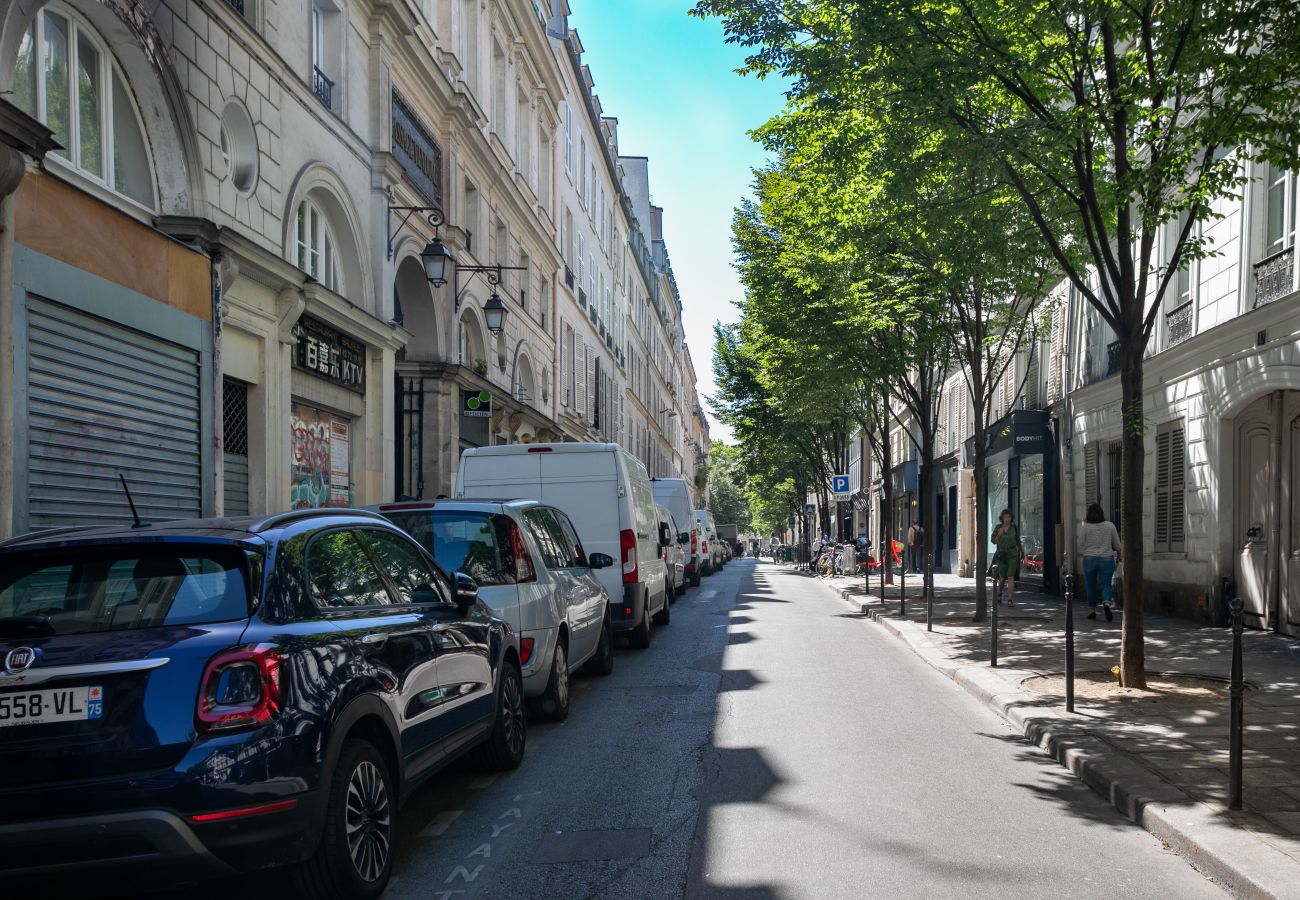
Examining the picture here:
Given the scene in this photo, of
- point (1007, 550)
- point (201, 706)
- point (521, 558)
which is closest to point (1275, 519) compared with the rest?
point (1007, 550)

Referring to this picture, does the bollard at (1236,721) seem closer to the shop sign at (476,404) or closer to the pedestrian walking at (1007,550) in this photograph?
the pedestrian walking at (1007,550)

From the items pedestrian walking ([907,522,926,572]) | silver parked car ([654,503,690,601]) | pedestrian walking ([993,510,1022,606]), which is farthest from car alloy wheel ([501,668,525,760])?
pedestrian walking ([907,522,926,572])

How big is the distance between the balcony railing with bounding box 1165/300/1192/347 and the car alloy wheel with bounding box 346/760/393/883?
599 inches

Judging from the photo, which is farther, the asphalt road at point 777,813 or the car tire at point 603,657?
the car tire at point 603,657

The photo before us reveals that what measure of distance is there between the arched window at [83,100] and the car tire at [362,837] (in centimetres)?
709

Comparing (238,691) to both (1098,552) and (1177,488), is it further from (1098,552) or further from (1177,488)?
(1177,488)

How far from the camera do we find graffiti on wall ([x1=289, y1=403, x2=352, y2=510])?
14883mm

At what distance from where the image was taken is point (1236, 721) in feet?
18.1

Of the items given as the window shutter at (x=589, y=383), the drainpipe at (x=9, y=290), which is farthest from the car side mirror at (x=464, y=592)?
the window shutter at (x=589, y=383)

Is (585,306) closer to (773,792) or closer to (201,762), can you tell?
(773,792)

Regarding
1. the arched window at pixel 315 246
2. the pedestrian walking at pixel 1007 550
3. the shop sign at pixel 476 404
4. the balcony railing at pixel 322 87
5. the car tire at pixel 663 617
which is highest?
the balcony railing at pixel 322 87

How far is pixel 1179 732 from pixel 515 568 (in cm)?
471

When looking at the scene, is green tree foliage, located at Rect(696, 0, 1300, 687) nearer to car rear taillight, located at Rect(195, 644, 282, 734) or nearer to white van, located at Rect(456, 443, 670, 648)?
white van, located at Rect(456, 443, 670, 648)

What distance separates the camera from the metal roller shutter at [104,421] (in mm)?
9125
